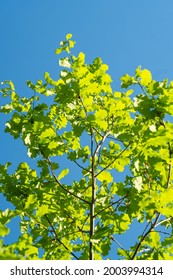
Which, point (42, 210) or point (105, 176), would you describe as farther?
point (105, 176)

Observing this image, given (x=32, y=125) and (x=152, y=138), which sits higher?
A: (x=32, y=125)

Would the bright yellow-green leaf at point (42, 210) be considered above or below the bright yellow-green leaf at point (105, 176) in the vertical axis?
below

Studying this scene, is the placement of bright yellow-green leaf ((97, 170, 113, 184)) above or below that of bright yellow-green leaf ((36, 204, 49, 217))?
above

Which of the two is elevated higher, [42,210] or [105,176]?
[105,176]

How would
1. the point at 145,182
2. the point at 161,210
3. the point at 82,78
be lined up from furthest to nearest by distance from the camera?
the point at 145,182 < the point at 82,78 < the point at 161,210

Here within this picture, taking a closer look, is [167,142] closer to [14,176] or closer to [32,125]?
[32,125]

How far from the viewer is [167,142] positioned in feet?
11.7

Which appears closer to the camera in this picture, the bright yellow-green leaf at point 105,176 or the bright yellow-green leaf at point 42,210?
the bright yellow-green leaf at point 42,210

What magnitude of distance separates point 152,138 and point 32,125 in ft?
4.21

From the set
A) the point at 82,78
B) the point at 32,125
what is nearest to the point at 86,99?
the point at 82,78

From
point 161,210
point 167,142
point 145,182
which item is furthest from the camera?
point 145,182

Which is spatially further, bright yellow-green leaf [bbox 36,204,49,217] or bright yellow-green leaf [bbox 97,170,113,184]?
bright yellow-green leaf [bbox 97,170,113,184]

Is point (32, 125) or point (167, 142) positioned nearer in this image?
point (167, 142)
